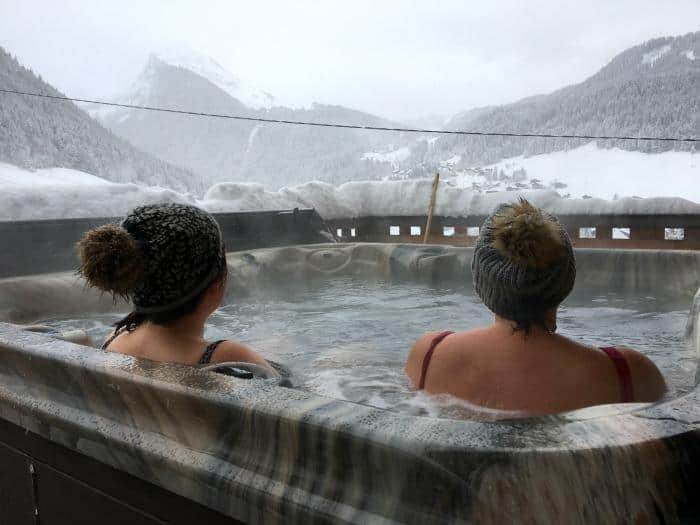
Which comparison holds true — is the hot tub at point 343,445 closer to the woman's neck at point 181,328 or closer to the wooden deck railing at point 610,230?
the woman's neck at point 181,328

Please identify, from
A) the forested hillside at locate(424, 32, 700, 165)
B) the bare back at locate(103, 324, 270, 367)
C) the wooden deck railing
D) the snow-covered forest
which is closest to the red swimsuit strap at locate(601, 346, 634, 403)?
the bare back at locate(103, 324, 270, 367)

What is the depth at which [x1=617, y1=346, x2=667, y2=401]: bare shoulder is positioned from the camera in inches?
37.9

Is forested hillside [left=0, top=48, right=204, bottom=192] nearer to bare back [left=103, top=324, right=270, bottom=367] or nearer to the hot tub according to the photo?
bare back [left=103, top=324, right=270, bottom=367]

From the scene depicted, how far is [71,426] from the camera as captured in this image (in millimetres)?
826

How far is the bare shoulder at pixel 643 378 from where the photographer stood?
96 centimetres

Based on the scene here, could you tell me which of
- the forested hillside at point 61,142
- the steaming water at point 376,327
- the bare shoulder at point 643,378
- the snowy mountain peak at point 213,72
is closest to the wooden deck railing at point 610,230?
the steaming water at point 376,327

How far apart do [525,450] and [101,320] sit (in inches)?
96.3

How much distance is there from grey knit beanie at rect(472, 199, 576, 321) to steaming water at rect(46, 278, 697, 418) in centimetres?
26

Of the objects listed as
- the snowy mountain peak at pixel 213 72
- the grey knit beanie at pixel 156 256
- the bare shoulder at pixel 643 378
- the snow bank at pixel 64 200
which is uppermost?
the snowy mountain peak at pixel 213 72

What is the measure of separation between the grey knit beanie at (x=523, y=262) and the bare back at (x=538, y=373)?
53 mm

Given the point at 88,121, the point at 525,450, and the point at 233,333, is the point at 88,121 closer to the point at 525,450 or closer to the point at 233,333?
the point at 233,333

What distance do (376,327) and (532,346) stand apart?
5.08 feet

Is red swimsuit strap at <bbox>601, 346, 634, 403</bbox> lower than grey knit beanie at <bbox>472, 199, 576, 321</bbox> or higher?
lower

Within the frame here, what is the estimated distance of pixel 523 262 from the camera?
2.99 feet
